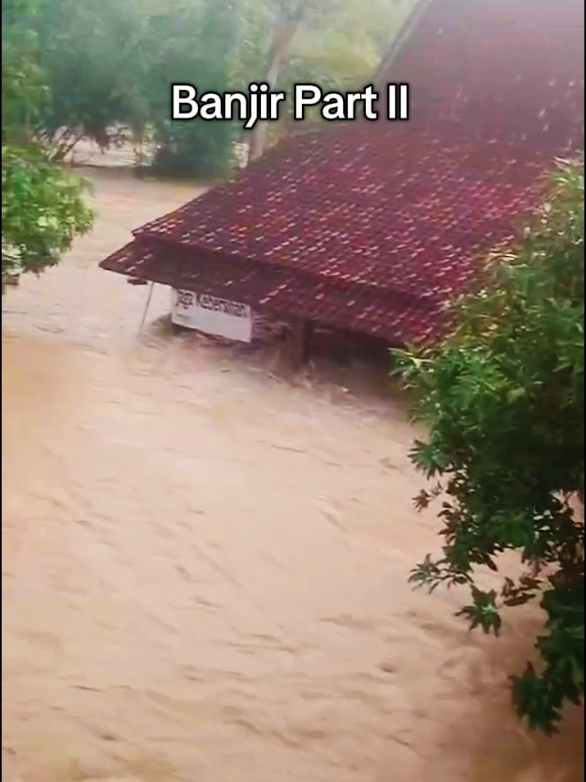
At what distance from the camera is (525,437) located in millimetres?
970

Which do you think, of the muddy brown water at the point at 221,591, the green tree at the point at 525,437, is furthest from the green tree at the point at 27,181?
the green tree at the point at 525,437

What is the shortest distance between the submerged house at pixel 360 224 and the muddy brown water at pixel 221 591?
2.4 inches

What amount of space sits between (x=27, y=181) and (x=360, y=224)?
46 centimetres

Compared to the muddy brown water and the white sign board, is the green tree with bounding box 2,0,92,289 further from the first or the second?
the white sign board

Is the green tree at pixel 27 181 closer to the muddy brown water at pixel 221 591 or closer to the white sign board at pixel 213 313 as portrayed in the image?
the muddy brown water at pixel 221 591

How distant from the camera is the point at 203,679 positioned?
1257 mm

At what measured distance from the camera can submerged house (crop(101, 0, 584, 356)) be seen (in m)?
1.26

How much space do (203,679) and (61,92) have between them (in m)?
0.73

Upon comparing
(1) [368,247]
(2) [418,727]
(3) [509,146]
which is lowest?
(2) [418,727]

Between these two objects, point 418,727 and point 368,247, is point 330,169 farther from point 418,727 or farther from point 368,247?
point 418,727

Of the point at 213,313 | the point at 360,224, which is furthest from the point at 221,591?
the point at 360,224

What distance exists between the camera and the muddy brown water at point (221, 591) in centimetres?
117

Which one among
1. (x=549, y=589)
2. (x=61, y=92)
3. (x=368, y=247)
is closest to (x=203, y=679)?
(x=549, y=589)

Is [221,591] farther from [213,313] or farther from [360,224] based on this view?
[360,224]
